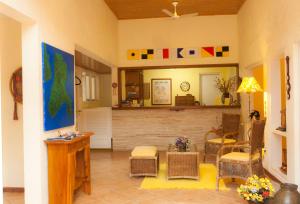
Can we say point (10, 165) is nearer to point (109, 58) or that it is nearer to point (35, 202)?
point (35, 202)

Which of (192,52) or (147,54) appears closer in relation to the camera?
(192,52)

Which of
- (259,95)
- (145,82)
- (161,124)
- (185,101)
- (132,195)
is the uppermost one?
(145,82)

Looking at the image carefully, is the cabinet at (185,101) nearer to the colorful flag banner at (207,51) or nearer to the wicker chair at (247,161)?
the colorful flag banner at (207,51)

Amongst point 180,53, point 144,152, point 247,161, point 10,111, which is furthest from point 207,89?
point 10,111

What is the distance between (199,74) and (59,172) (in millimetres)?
7847

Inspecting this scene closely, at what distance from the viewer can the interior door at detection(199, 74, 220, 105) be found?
10688 mm

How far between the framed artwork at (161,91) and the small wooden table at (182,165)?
19.5 feet

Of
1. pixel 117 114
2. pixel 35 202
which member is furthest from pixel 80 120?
pixel 35 202

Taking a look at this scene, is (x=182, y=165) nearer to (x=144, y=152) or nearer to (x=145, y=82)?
(x=144, y=152)

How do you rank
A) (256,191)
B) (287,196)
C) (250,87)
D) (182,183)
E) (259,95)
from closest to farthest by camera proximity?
(287,196) → (256,191) → (182,183) → (250,87) → (259,95)

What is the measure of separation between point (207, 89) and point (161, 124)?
128 inches

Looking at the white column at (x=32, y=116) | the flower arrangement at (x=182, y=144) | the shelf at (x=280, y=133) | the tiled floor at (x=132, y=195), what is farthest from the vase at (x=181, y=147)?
the white column at (x=32, y=116)

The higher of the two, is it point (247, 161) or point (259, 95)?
point (259, 95)

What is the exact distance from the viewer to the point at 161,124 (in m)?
8.20
